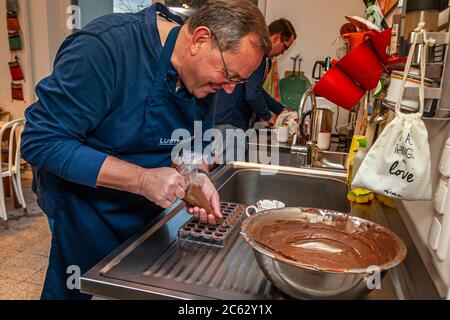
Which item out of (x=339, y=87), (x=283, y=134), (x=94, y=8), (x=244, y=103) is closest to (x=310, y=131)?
(x=339, y=87)

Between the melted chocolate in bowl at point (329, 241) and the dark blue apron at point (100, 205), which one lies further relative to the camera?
the dark blue apron at point (100, 205)

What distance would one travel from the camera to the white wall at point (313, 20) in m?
3.55

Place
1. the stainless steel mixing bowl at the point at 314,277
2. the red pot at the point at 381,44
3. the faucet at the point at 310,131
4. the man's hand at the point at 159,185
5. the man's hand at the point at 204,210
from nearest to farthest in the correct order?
the stainless steel mixing bowl at the point at 314,277
the man's hand at the point at 159,185
the man's hand at the point at 204,210
the red pot at the point at 381,44
the faucet at the point at 310,131

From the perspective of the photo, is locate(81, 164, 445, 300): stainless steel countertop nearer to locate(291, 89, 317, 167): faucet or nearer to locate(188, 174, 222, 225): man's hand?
locate(188, 174, 222, 225): man's hand

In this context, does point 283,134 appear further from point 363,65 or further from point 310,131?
point 363,65

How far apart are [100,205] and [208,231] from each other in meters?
0.32

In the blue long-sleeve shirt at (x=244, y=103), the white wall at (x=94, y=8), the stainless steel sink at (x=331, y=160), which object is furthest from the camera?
the white wall at (x=94, y=8)

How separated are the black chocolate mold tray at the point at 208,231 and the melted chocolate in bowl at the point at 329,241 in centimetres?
15

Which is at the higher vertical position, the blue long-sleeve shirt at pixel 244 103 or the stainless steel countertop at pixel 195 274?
the blue long-sleeve shirt at pixel 244 103

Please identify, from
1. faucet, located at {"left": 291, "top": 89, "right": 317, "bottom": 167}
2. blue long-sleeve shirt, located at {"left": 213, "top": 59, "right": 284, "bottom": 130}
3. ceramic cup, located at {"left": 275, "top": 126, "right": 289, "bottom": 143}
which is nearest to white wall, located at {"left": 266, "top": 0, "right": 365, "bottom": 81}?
blue long-sleeve shirt, located at {"left": 213, "top": 59, "right": 284, "bottom": 130}

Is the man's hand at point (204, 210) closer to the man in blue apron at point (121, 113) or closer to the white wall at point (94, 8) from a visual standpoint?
the man in blue apron at point (121, 113)

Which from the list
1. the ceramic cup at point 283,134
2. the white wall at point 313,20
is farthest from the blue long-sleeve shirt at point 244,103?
the white wall at point 313,20

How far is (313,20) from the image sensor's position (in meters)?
3.62

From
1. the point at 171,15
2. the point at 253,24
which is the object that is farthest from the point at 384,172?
the point at 171,15
